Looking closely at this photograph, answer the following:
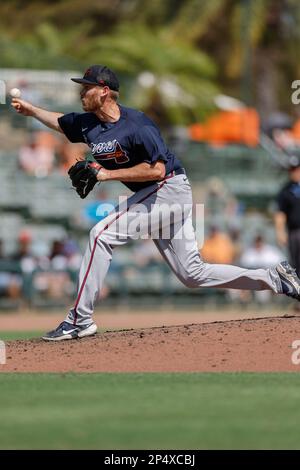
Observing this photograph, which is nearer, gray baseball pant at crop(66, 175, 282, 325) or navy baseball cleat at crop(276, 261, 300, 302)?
gray baseball pant at crop(66, 175, 282, 325)

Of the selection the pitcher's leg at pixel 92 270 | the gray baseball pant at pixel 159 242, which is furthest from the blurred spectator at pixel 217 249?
the pitcher's leg at pixel 92 270

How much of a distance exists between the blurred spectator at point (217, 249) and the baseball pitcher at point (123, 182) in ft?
36.8

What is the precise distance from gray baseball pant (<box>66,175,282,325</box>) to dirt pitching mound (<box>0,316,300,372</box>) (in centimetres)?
34

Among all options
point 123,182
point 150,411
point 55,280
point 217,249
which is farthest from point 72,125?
point 217,249

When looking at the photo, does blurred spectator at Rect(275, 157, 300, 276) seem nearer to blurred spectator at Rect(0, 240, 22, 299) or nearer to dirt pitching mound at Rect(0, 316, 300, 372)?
dirt pitching mound at Rect(0, 316, 300, 372)

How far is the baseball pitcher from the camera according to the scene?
8.27 metres

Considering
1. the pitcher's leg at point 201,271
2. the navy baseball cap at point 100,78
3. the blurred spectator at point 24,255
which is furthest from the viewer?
the blurred spectator at point 24,255

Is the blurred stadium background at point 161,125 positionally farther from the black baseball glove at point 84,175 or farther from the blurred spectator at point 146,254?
the black baseball glove at point 84,175

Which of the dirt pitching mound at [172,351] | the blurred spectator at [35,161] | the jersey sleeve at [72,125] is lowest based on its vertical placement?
the dirt pitching mound at [172,351]

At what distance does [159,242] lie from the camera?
341 inches

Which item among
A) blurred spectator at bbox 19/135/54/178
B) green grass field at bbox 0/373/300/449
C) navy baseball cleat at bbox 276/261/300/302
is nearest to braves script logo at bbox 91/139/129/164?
navy baseball cleat at bbox 276/261/300/302

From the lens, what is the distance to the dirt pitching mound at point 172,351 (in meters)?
7.82

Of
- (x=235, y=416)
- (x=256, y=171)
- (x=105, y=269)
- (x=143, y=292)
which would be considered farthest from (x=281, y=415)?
(x=256, y=171)

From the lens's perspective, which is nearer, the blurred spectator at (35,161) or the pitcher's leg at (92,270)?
the pitcher's leg at (92,270)
